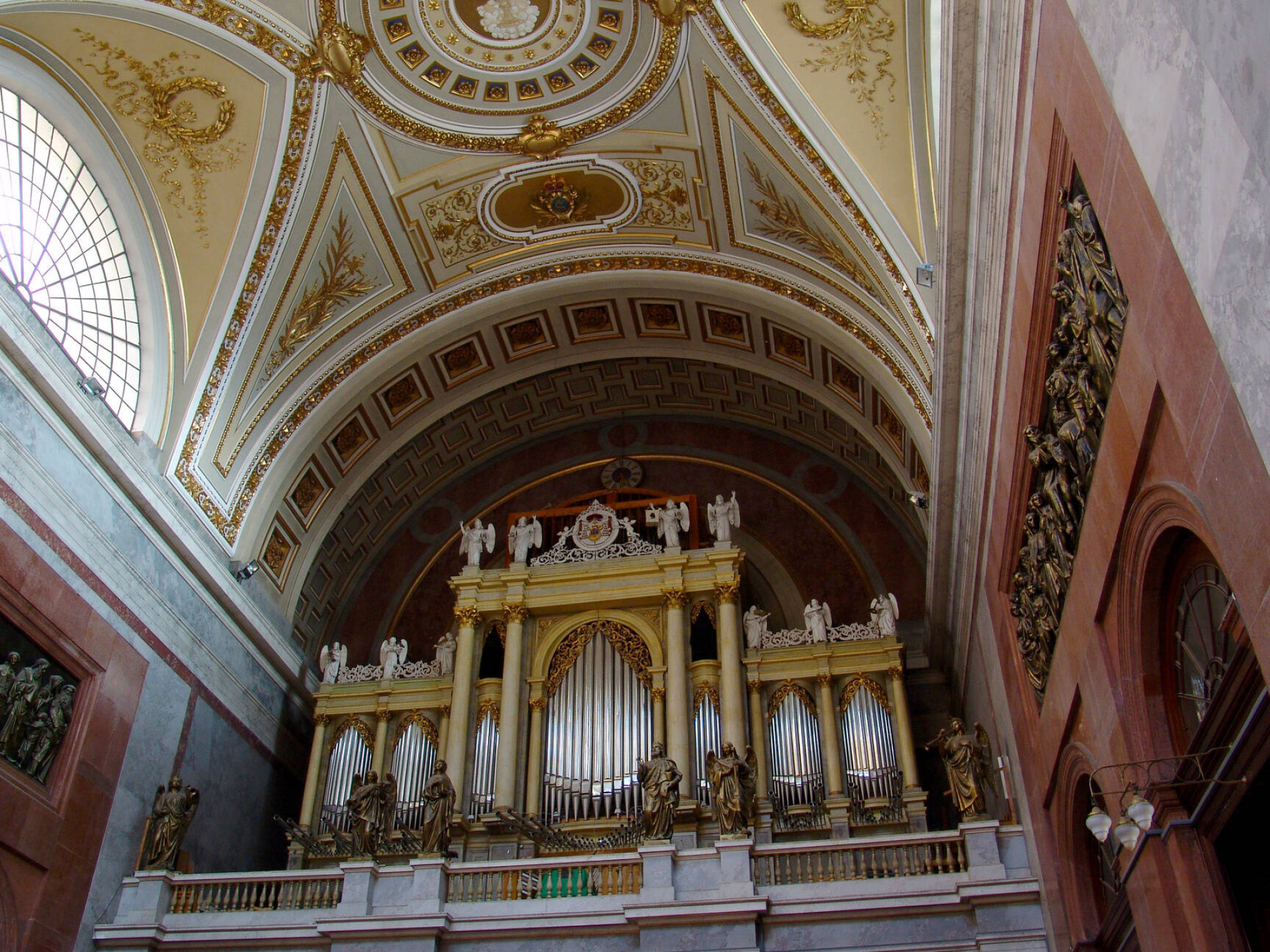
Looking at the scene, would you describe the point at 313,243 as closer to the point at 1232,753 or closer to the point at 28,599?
the point at 28,599

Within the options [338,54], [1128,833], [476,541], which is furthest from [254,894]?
[338,54]

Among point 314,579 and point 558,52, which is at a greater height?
point 558,52

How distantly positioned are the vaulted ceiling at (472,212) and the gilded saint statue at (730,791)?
3967mm

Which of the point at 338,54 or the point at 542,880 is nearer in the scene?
the point at 542,880

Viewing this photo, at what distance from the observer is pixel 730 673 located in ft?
43.5

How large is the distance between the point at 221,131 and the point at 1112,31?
1015cm

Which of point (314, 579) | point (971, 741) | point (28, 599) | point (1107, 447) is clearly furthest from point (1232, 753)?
point (314, 579)

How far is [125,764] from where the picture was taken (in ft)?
36.9

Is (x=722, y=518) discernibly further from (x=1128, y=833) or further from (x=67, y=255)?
(x=1128, y=833)

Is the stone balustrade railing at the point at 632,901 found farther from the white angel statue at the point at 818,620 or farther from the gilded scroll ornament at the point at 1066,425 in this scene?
the white angel statue at the point at 818,620

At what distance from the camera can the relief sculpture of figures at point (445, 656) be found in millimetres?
14508

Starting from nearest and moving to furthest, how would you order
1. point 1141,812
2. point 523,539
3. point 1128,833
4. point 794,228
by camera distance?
point 1141,812
point 1128,833
point 794,228
point 523,539

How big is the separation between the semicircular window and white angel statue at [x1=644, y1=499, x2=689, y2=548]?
6.29 meters

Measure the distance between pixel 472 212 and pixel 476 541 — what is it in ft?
13.7
